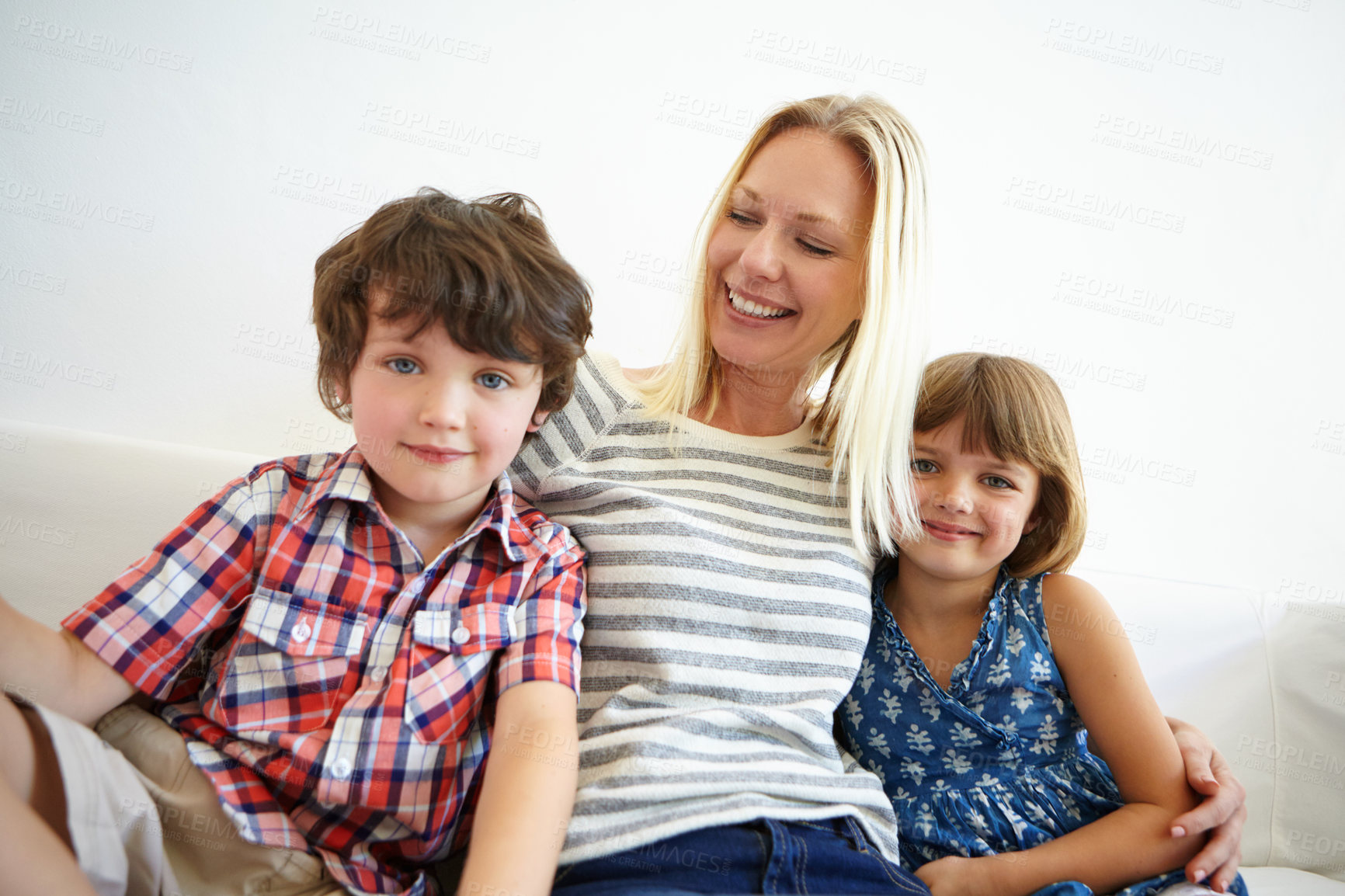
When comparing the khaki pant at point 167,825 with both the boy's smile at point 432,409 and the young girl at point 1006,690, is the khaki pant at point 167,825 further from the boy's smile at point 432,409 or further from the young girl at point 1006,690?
the young girl at point 1006,690

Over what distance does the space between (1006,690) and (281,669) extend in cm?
90

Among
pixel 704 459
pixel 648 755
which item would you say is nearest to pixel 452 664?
pixel 648 755

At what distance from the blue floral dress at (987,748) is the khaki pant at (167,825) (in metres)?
0.71

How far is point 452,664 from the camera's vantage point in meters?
0.92

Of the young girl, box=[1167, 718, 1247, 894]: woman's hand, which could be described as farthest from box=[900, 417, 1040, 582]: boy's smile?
box=[1167, 718, 1247, 894]: woman's hand

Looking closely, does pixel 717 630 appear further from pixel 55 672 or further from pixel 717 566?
pixel 55 672

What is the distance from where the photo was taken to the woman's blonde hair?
1.17m

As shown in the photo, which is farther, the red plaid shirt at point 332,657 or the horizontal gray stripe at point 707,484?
the horizontal gray stripe at point 707,484

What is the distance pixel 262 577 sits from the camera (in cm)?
91

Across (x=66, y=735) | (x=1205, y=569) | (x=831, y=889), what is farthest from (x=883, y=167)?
(x=1205, y=569)

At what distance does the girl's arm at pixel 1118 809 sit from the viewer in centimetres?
108

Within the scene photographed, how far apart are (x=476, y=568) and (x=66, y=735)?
40 centimetres

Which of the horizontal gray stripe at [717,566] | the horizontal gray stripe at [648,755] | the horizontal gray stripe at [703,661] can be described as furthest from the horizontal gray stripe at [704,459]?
the horizontal gray stripe at [648,755]

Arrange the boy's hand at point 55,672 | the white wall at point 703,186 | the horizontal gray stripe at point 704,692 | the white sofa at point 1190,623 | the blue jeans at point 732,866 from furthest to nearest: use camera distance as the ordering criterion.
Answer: the white wall at point 703,186, the white sofa at point 1190,623, the horizontal gray stripe at point 704,692, the blue jeans at point 732,866, the boy's hand at point 55,672
